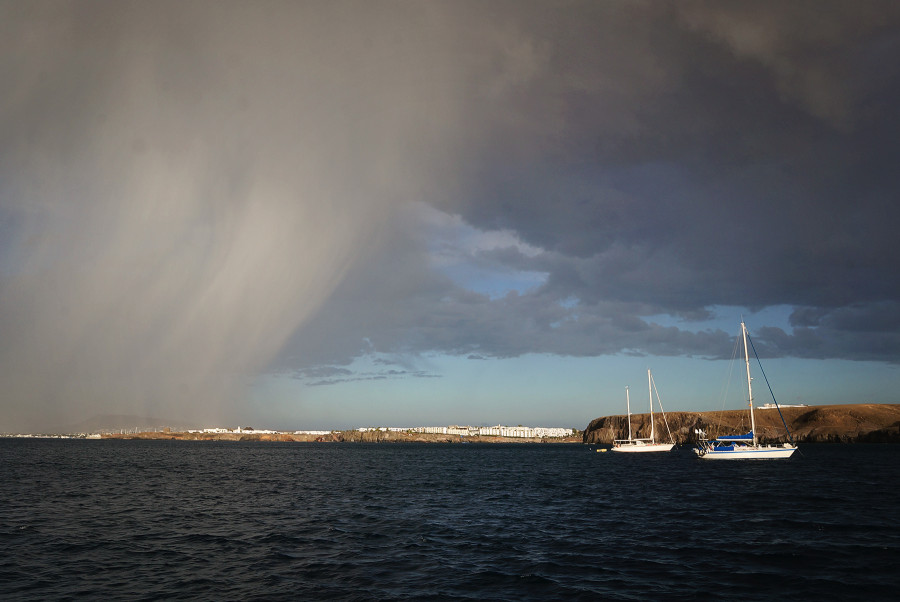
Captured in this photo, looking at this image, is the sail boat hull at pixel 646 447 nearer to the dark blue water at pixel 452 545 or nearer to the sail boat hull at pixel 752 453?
the sail boat hull at pixel 752 453

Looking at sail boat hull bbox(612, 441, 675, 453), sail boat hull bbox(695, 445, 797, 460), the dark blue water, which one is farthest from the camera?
sail boat hull bbox(612, 441, 675, 453)

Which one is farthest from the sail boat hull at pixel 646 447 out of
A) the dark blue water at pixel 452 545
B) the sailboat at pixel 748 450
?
the dark blue water at pixel 452 545

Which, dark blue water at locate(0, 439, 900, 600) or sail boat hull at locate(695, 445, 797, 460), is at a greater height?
dark blue water at locate(0, 439, 900, 600)

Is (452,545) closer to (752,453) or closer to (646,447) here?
(752,453)

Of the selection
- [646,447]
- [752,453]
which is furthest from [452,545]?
[646,447]

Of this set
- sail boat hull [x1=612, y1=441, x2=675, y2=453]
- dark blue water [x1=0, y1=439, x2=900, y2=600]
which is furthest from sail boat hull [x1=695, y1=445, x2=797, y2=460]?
dark blue water [x1=0, y1=439, x2=900, y2=600]

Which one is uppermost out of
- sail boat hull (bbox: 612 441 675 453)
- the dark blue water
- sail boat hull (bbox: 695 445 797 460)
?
the dark blue water

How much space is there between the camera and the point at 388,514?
43812 millimetres

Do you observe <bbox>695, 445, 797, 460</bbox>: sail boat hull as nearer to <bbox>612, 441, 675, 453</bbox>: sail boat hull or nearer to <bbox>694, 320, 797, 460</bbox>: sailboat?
<bbox>694, 320, 797, 460</bbox>: sailboat

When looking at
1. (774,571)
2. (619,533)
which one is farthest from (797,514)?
(774,571)

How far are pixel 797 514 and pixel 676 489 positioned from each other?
68.9ft

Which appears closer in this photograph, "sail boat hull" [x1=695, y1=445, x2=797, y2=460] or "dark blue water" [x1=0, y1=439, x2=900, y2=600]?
"dark blue water" [x1=0, y1=439, x2=900, y2=600]

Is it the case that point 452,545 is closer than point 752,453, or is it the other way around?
point 452,545

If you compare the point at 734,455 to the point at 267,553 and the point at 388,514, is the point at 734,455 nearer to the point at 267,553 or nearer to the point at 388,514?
the point at 388,514
